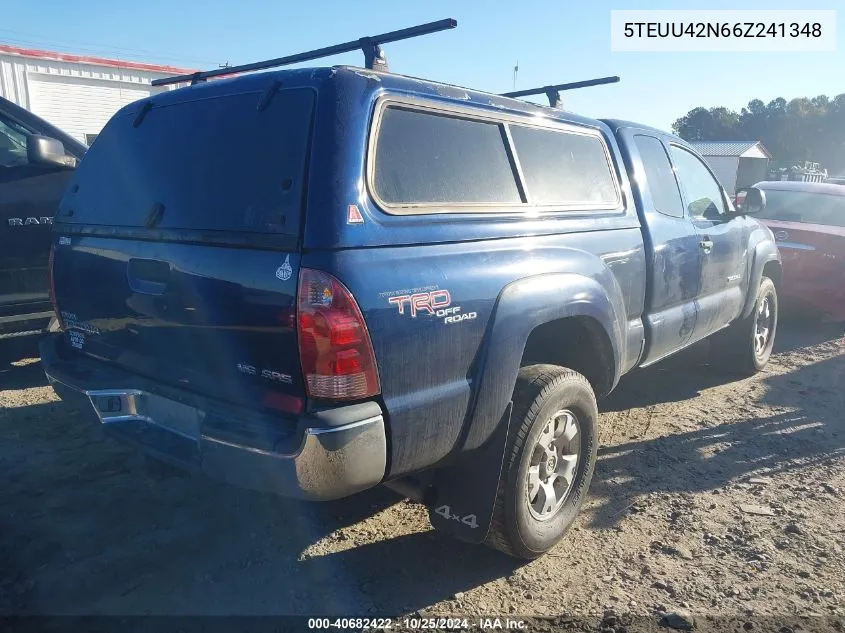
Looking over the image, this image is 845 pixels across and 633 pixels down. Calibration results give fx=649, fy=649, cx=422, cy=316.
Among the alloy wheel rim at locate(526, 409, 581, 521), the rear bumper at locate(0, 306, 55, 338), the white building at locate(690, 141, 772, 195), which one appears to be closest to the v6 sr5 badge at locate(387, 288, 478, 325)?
the alloy wheel rim at locate(526, 409, 581, 521)

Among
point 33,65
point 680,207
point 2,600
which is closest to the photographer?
point 2,600

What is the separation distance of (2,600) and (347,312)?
1.87 meters

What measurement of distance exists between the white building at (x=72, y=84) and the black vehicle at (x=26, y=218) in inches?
455

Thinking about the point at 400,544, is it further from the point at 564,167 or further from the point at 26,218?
the point at 26,218

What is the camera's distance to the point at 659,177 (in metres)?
4.19

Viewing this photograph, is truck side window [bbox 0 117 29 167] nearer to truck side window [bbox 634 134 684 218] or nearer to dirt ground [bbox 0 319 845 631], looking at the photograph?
dirt ground [bbox 0 319 845 631]

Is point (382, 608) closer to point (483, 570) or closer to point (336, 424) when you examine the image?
point (483, 570)

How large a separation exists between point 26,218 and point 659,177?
434cm

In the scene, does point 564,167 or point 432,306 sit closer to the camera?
point 432,306

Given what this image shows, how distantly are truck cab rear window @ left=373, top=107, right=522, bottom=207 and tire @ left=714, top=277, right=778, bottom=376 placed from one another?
3.56 meters

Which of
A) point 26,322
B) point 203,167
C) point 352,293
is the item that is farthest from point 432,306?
point 26,322

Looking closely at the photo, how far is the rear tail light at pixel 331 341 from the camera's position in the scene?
2.05m

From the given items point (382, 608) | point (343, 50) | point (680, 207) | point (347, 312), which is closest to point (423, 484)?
point (382, 608)

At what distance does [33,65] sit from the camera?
15.3 meters
